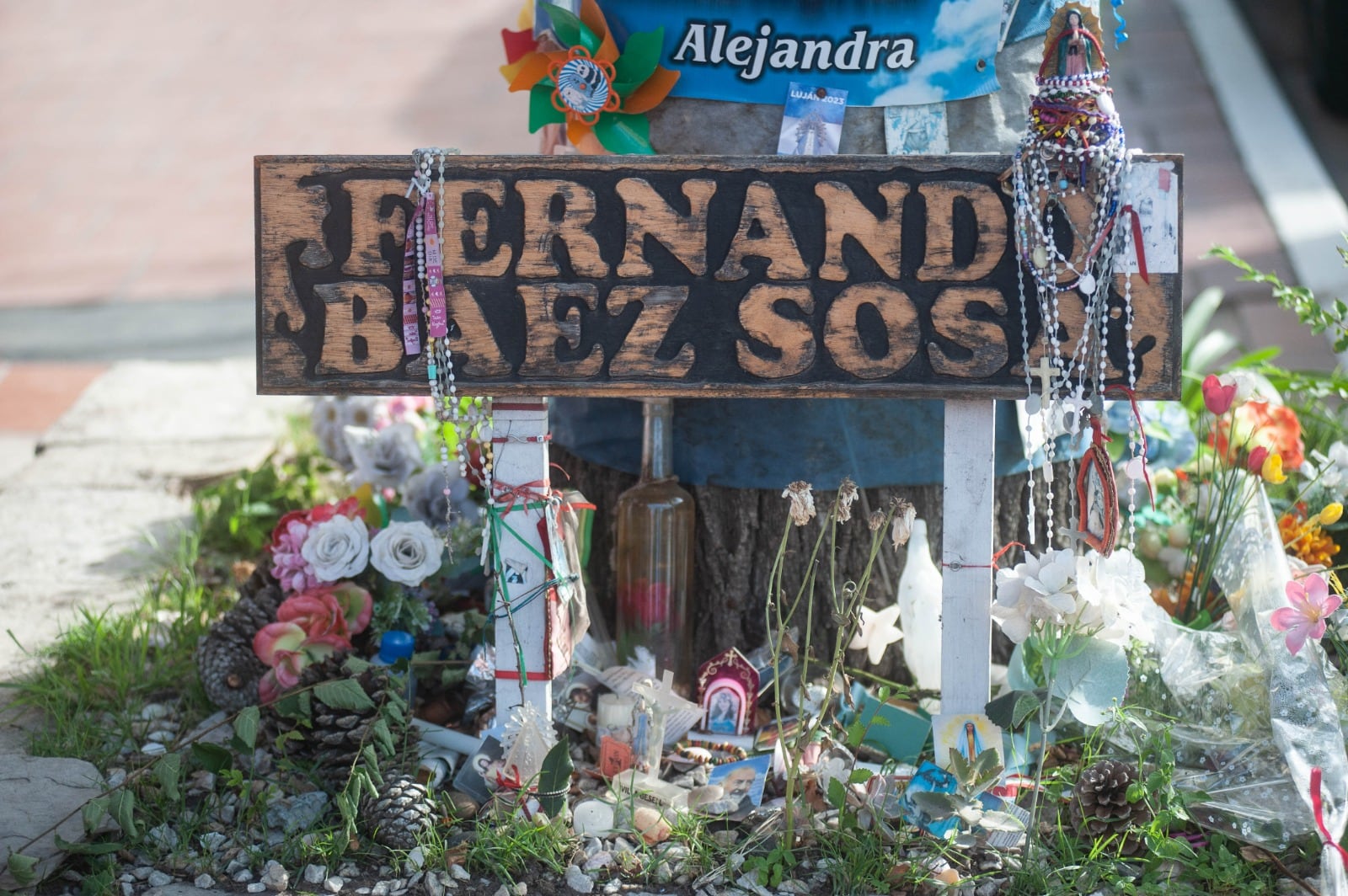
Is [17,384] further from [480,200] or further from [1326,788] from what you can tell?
[1326,788]

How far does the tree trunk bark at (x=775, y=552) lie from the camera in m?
2.36

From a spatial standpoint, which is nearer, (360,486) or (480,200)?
(480,200)

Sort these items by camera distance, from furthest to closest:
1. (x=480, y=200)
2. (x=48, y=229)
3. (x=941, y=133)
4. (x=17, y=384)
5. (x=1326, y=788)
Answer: (x=48, y=229)
(x=17, y=384)
(x=941, y=133)
(x=480, y=200)
(x=1326, y=788)

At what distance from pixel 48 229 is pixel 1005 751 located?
5.87 meters

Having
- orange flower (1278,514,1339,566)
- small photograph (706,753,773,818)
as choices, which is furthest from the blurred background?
small photograph (706,753,773,818)

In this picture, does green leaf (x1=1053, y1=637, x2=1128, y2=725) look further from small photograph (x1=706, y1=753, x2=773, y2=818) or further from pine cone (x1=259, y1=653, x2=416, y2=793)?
pine cone (x1=259, y1=653, x2=416, y2=793)

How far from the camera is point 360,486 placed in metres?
2.87

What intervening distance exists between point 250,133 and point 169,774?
6.00 metres

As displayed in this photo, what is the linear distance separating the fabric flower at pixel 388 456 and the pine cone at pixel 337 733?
819 millimetres

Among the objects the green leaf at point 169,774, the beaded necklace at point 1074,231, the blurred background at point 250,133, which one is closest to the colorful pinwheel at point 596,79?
the beaded necklace at point 1074,231

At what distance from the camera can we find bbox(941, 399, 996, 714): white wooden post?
197 centimetres

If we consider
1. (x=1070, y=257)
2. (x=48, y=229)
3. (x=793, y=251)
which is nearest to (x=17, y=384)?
(x=48, y=229)

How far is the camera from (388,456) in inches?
115

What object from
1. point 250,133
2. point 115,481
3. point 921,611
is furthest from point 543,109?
point 250,133
